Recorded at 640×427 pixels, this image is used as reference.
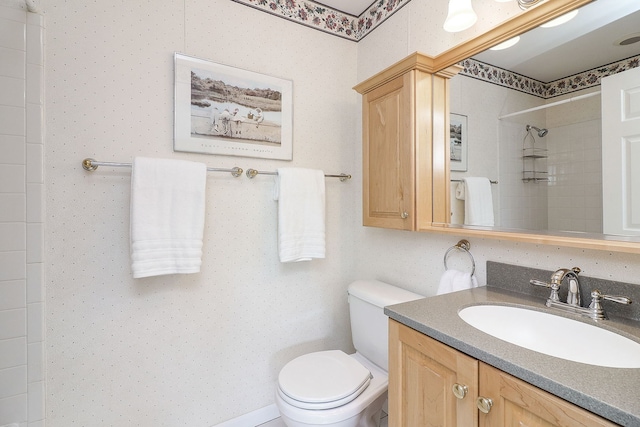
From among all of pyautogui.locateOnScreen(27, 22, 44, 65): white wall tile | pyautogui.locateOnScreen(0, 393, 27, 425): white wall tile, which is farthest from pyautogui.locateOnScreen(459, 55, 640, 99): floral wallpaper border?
pyautogui.locateOnScreen(0, 393, 27, 425): white wall tile

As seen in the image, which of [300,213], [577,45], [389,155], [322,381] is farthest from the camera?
[300,213]

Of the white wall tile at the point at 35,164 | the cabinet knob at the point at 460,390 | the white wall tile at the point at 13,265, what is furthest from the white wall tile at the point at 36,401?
the cabinet knob at the point at 460,390

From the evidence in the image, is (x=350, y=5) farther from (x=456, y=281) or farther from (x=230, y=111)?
(x=456, y=281)

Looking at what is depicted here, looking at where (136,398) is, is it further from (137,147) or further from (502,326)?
(502,326)

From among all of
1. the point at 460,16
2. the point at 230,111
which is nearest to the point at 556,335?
the point at 460,16

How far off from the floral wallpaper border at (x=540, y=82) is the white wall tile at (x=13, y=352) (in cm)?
212

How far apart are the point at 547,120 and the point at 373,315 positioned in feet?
3.58

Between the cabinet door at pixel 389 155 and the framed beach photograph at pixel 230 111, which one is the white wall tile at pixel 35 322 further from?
the cabinet door at pixel 389 155

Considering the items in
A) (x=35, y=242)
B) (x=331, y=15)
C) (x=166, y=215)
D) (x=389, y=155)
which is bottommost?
(x=35, y=242)

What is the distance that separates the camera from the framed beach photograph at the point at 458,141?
50.8 inches

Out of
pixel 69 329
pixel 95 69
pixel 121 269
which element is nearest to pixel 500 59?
pixel 95 69

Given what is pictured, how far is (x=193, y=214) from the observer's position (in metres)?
1.35

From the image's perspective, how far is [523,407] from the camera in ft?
2.04

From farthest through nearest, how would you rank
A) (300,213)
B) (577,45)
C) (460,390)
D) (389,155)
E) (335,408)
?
(300,213) → (389,155) → (335,408) → (577,45) → (460,390)
